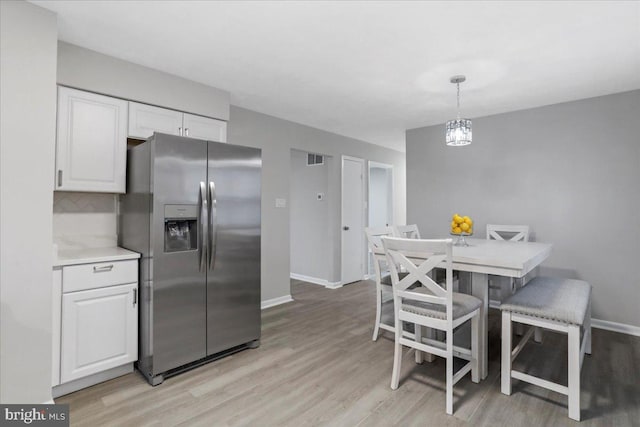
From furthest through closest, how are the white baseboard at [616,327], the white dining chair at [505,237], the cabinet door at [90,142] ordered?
the white dining chair at [505,237]
the white baseboard at [616,327]
the cabinet door at [90,142]

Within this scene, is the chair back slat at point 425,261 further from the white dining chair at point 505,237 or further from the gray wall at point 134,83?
the gray wall at point 134,83

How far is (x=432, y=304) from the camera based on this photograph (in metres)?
2.21

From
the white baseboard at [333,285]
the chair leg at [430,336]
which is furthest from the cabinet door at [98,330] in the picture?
the white baseboard at [333,285]

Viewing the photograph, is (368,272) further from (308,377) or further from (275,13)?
(275,13)

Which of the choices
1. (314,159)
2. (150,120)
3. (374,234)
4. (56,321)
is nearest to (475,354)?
(374,234)

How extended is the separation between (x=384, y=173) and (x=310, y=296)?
10.8ft

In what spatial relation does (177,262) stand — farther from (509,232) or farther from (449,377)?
(509,232)

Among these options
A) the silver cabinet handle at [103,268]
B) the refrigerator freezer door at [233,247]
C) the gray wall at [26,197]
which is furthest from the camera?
the refrigerator freezer door at [233,247]

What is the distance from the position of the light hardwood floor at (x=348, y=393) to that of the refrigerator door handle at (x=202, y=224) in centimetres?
88

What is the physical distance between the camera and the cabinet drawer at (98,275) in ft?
7.16

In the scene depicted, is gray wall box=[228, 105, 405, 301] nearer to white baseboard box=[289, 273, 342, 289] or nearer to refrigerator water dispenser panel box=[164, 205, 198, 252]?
white baseboard box=[289, 273, 342, 289]

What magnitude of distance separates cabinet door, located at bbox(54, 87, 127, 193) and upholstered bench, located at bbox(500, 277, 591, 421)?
3126mm

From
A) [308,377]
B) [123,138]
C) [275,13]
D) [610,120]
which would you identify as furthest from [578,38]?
[123,138]

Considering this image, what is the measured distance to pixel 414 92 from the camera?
3.40 meters
